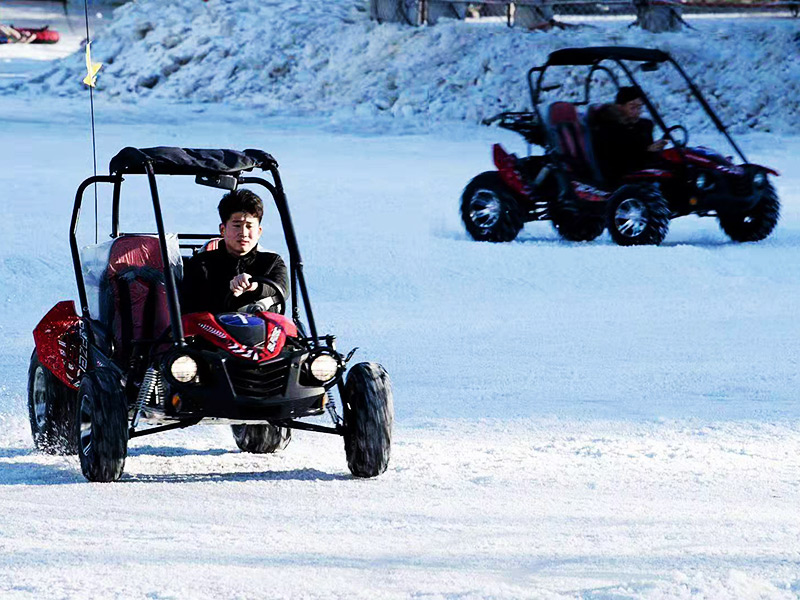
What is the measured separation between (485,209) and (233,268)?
23.4ft

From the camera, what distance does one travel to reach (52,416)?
259 inches

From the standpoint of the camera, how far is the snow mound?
22.2 meters

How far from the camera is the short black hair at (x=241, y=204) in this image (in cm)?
605

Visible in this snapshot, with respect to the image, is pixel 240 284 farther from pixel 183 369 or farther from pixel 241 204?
pixel 183 369

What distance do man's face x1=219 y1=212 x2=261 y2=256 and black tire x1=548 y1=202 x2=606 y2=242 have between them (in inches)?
285

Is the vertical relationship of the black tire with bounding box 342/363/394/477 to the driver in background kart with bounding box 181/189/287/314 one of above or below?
below

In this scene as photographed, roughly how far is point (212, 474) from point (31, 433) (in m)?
1.16

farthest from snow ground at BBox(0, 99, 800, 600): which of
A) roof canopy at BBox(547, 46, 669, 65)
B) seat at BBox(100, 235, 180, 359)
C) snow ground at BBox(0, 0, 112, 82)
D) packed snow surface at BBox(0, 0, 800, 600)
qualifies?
snow ground at BBox(0, 0, 112, 82)

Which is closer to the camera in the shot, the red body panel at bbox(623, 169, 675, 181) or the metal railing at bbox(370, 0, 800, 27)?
the red body panel at bbox(623, 169, 675, 181)

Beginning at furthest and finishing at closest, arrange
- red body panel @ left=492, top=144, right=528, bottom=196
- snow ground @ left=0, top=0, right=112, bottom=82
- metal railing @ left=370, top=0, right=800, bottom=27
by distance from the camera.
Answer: snow ground @ left=0, top=0, right=112, bottom=82 → metal railing @ left=370, top=0, right=800, bottom=27 → red body panel @ left=492, top=144, right=528, bottom=196

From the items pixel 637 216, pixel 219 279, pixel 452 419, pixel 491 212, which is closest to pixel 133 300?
pixel 219 279

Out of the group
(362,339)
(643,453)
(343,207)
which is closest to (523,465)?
(643,453)

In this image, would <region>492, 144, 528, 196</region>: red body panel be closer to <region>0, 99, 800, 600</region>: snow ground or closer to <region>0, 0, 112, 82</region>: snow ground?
<region>0, 99, 800, 600</region>: snow ground

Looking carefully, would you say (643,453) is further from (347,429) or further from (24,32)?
(24,32)
